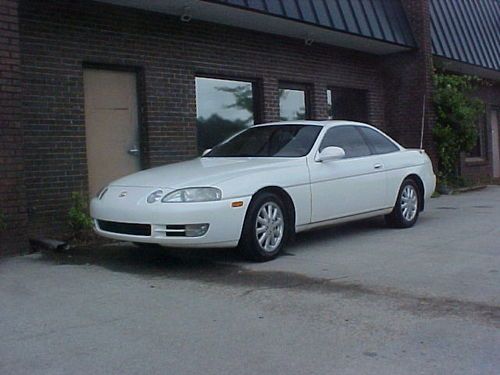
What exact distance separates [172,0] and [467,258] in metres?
5.11

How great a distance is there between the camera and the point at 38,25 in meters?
8.31

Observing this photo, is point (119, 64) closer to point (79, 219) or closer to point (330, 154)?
point (79, 219)

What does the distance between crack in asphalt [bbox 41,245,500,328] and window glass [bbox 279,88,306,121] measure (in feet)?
17.4

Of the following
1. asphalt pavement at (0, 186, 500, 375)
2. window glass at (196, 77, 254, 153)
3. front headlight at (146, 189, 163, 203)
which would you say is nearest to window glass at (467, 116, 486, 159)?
window glass at (196, 77, 254, 153)

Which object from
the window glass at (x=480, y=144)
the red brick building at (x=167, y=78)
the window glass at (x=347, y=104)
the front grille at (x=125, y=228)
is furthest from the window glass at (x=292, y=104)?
the window glass at (x=480, y=144)

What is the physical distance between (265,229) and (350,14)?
257 inches

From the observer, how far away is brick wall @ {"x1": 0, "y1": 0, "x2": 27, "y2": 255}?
23.1ft

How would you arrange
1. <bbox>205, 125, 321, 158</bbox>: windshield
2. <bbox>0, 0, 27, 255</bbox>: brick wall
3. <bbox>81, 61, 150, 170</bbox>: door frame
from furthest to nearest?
<bbox>81, 61, 150, 170</bbox>: door frame < <bbox>205, 125, 321, 158</bbox>: windshield < <bbox>0, 0, 27, 255</bbox>: brick wall

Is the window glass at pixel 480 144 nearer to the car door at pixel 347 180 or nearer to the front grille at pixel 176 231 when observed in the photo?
the car door at pixel 347 180

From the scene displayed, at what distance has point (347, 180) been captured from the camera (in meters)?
7.81

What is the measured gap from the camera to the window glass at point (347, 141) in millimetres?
7938

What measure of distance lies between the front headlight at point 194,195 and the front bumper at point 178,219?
5 cm

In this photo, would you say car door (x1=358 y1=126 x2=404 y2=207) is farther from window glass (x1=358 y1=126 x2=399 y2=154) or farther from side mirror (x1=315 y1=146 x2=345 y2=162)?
side mirror (x1=315 y1=146 x2=345 y2=162)

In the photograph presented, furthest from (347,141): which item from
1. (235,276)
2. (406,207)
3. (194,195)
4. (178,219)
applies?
(178,219)
